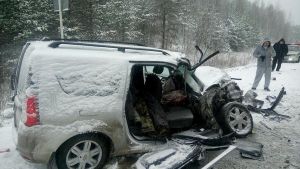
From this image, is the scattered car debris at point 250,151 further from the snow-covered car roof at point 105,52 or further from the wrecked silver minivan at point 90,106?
the snow-covered car roof at point 105,52

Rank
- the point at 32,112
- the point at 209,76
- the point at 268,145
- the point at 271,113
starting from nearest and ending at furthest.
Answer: the point at 32,112
the point at 268,145
the point at 209,76
the point at 271,113

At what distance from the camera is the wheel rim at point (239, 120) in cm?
588

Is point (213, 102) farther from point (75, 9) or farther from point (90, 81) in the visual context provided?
point (75, 9)

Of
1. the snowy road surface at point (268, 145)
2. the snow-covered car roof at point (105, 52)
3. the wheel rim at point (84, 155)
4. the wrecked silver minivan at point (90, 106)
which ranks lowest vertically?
the snowy road surface at point (268, 145)

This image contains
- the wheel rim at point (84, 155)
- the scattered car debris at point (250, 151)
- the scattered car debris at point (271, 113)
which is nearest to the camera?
the wheel rim at point (84, 155)

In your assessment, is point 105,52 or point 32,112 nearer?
point 32,112

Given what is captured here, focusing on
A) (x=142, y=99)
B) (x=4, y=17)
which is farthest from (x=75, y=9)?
(x=142, y=99)

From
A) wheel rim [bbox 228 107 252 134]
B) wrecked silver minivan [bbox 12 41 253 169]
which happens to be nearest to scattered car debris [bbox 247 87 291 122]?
wheel rim [bbox 228 107 252 134]

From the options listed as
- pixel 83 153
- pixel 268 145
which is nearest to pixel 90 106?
pixel 83 153

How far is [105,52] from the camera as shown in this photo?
434 cm

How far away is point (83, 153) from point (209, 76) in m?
3.18

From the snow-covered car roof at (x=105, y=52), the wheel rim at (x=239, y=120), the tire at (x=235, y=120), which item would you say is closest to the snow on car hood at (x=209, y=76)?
the tire at (x=235, y=120)

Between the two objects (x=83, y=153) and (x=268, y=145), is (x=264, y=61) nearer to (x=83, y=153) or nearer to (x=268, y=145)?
(x=268, y=145)

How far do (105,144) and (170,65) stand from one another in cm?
172
